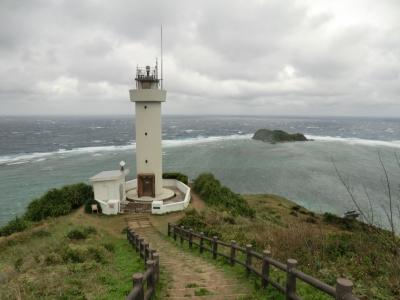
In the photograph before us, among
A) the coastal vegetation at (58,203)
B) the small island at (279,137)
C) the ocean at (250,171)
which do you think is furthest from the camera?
the small island at (279,137)

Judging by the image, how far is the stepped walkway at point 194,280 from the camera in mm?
6402

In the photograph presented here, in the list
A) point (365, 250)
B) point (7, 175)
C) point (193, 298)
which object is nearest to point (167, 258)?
point (193, 298)

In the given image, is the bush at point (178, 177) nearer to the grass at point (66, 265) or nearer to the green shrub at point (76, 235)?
the grass at point (66, 265)

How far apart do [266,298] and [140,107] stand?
17949 millimetres

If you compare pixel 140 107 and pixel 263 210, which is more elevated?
pixel 140 107

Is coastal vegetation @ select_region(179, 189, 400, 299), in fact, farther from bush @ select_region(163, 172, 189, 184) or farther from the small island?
the small island

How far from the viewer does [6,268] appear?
984cm

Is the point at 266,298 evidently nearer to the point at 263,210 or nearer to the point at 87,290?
the point at 87,290

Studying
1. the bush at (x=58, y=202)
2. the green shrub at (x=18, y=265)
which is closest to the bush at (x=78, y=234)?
the green shrub at (x=18, y=265)

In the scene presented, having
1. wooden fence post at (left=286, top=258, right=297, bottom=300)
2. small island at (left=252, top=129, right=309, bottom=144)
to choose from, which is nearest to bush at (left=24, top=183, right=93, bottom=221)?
wooden fence post at (left=286, top=258, right=297, bottom=300)

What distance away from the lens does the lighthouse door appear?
22547mm

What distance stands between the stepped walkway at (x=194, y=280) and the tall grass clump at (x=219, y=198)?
11566mm

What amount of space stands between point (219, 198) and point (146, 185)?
588 centimetres

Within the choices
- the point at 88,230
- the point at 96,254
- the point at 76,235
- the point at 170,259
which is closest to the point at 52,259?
the point at 96,254
